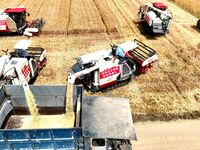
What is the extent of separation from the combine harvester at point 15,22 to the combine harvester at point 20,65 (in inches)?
188

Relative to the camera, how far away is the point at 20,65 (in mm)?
13359

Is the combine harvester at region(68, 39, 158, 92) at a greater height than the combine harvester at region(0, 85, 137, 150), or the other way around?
the combine harvester at region(0, 85, 137, 150)

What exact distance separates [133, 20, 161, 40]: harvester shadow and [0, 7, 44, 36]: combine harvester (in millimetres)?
7951

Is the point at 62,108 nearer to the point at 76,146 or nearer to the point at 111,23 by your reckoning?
the point at 76,146

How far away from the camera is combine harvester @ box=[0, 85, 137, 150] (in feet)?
27.1

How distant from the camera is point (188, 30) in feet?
75.5

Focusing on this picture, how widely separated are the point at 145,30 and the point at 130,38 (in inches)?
89.1

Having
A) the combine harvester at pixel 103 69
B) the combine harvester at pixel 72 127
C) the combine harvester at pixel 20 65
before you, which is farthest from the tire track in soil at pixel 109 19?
the combine harvester at pixel 72 127

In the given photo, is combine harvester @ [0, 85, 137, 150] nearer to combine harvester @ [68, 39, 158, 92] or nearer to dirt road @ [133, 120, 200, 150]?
dirt road @ [133, 120, 200, 150]

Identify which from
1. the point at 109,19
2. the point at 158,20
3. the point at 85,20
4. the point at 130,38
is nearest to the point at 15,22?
the point at 85,20

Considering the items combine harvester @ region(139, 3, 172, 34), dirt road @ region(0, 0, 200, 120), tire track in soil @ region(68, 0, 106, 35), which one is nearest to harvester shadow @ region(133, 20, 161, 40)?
dirt road @ region(0, 0, 200, 120)

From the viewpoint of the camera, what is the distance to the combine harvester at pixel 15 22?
20.1 metres

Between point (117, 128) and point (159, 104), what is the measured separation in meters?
5.32

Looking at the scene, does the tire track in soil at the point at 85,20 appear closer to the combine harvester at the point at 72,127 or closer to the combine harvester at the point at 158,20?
the combine harvester at the point at 158,20
